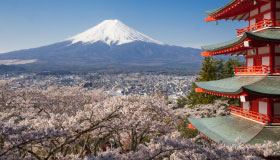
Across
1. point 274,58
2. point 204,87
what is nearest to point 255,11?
point 274,58

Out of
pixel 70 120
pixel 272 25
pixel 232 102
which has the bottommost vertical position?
Answer: pixel 232 102

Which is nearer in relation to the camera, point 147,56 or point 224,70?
point 224,70

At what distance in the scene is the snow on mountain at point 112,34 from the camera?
179988mm

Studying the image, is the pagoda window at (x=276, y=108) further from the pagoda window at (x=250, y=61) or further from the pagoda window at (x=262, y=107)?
the pagoda window at (x=250, y=61)

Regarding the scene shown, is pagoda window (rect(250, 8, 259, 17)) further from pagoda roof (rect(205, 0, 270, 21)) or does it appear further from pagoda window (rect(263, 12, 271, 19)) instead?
pagoda window (rect(263, 12, 271, 19))

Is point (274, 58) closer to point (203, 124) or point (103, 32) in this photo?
point (203, 124)

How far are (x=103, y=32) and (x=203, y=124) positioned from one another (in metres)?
186

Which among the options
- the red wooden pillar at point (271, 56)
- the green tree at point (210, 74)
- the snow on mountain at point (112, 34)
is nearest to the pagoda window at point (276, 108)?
the red wooden pillar at point (271, 56)

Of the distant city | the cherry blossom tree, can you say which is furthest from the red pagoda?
the distant city

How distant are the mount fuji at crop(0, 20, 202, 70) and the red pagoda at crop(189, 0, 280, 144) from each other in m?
120

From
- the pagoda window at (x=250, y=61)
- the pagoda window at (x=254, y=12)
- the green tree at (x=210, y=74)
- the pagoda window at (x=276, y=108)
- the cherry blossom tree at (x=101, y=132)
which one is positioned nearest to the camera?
the cherry blossom tree at (x=101, y=132)

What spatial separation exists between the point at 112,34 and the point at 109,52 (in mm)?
31294

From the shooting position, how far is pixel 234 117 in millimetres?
8758

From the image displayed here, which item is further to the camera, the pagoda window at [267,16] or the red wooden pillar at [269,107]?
the pagoda window at [267,16]
